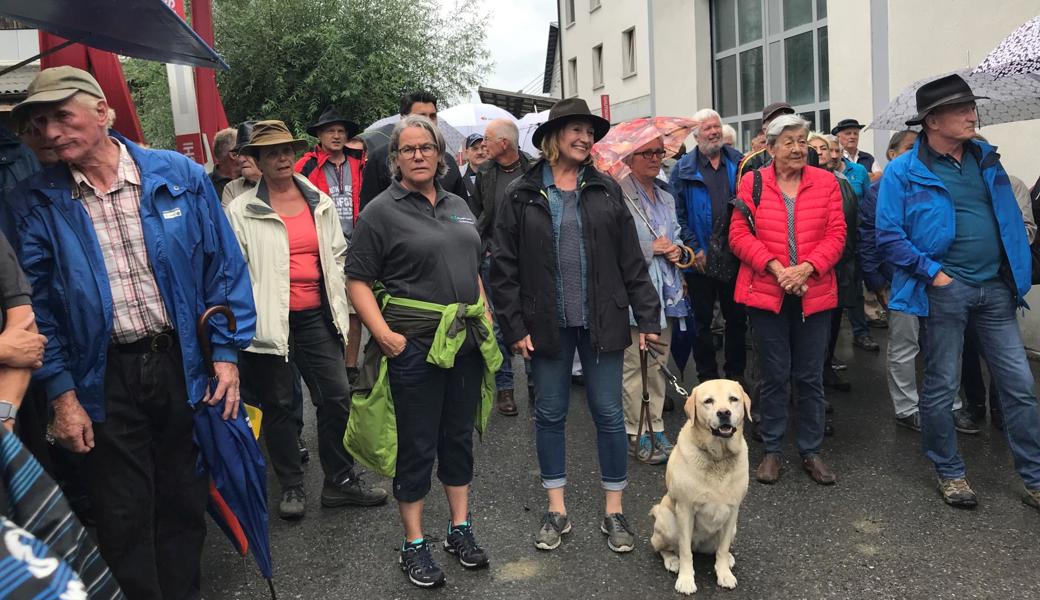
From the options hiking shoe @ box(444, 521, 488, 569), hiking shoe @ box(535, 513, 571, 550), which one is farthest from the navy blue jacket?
hiking shoe @ box(535, 513, 571, 550)

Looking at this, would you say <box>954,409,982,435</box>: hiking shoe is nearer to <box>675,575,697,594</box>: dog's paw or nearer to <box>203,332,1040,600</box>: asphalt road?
<box>203,332,1040,600</box>: asphalt road

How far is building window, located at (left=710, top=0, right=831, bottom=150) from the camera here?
1225cm

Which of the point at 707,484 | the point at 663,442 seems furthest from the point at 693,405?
the point at 663,442

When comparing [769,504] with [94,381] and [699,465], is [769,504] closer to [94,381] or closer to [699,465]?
[699,465]

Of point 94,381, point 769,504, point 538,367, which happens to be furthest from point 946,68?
point 94,381

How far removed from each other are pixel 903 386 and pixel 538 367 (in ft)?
9.65

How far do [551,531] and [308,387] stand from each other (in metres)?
1.57

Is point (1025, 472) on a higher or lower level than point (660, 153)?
lower

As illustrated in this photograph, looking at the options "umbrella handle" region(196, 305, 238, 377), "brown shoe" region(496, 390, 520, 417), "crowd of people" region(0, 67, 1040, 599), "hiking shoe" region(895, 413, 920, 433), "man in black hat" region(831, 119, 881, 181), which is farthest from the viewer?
"man in black hat" region(831, 119, 881, 181)

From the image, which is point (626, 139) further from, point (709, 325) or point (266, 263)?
point (266, 263)

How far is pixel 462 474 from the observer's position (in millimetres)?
3736

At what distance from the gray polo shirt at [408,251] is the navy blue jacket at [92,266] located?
0.64 metres

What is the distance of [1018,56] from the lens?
4.29 meters

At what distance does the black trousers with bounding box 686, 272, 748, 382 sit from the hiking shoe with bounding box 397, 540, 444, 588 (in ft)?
10.5
